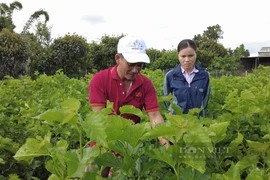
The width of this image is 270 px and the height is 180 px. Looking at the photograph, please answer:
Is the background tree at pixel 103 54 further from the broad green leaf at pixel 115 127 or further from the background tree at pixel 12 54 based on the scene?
the broad green leaf at pixel 115 127

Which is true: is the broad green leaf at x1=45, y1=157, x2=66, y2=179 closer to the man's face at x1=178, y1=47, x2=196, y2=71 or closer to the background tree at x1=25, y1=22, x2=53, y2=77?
the man's face at x1=178, y1=47, x2=196, y2=71

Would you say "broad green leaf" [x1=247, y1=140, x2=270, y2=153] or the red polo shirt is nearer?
"broad green leaf" [x1=247, y1=140, x2=270, y2=153]

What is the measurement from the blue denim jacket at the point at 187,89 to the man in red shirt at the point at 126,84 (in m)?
0.99

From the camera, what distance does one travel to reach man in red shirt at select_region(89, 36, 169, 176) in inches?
91.6

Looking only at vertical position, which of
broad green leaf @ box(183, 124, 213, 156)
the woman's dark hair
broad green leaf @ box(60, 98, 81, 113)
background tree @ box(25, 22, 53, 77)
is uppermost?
background tree @ box(25, 22, 53, 77)

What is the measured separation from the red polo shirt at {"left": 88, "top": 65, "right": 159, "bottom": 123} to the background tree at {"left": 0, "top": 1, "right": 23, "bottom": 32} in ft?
89.7

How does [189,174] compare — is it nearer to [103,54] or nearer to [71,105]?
[71,105]

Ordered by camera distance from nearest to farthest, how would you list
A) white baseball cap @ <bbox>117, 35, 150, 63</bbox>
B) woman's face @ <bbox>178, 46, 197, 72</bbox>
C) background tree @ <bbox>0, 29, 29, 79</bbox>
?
white baseball cap @ <bbox>117, 35, 150, 63</bbox>
woman's face @ <bbox>178, 46, 197, 72</bbox>
background tree @ <bbox>0, 29, 29, 79</bbox>

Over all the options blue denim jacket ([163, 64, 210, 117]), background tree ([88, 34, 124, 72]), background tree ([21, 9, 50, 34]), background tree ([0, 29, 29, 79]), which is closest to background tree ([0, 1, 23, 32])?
background tree ([21, 9, 50, 34])

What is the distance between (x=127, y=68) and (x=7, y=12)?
2908 centimetres

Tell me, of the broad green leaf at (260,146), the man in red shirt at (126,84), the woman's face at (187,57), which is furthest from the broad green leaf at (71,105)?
the woman's face at (187,57)

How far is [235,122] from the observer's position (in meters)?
2.36

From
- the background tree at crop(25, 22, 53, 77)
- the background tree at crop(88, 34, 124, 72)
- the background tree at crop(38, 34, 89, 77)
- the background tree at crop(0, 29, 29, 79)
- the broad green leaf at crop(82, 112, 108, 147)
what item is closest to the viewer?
the broad green leaf at crop(82, 112, 108, 147)

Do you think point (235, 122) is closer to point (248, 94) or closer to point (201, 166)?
point (248, 94)
